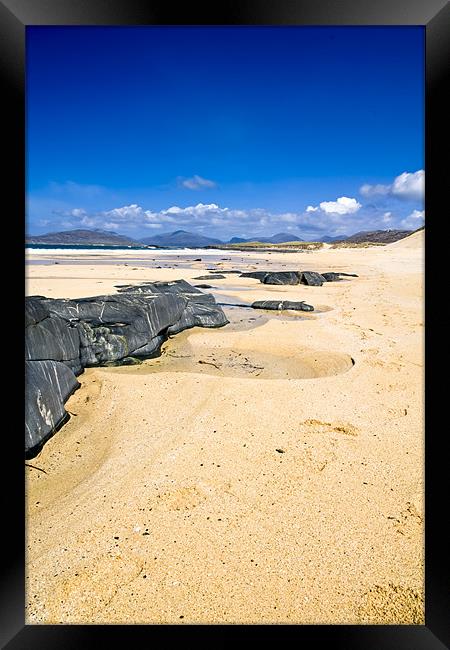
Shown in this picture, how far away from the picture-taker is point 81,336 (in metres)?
5.46

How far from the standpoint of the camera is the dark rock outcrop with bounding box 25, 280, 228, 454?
140 inches

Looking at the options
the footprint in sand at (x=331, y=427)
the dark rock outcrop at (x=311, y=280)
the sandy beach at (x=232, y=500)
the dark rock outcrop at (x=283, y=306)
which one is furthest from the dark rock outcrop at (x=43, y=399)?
the dark rock outcrop at (x=311, y=280)

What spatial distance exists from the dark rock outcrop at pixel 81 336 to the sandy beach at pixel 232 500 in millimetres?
251

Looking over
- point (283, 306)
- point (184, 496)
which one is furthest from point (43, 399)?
point (283, 306)

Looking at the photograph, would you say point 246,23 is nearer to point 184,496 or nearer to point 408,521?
point 184,496

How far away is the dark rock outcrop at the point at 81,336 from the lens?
355 cm

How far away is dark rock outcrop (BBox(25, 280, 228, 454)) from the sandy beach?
25 cm

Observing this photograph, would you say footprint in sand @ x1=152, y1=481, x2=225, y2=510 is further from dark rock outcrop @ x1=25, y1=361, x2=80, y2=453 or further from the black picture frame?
dark rock outcrop @ x1=25, y1=361, x2=80, y2=453

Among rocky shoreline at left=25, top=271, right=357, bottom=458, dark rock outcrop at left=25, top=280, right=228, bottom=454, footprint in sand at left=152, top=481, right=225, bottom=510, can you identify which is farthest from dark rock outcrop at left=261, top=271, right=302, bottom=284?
footprint in sand at left=152, top=481, right=225, bottom=510

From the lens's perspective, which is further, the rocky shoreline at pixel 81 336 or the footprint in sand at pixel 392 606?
the rocky shoreline at pixel 81 336

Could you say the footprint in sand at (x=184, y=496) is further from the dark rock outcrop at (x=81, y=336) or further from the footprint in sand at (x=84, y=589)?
the dark rock outcrop at (x=81, y=336)

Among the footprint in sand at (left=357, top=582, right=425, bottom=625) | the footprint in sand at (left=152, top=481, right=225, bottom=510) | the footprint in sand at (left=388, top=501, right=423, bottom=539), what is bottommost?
the footprint in sand at (left=357, top=582, right=425, bottom=625)
